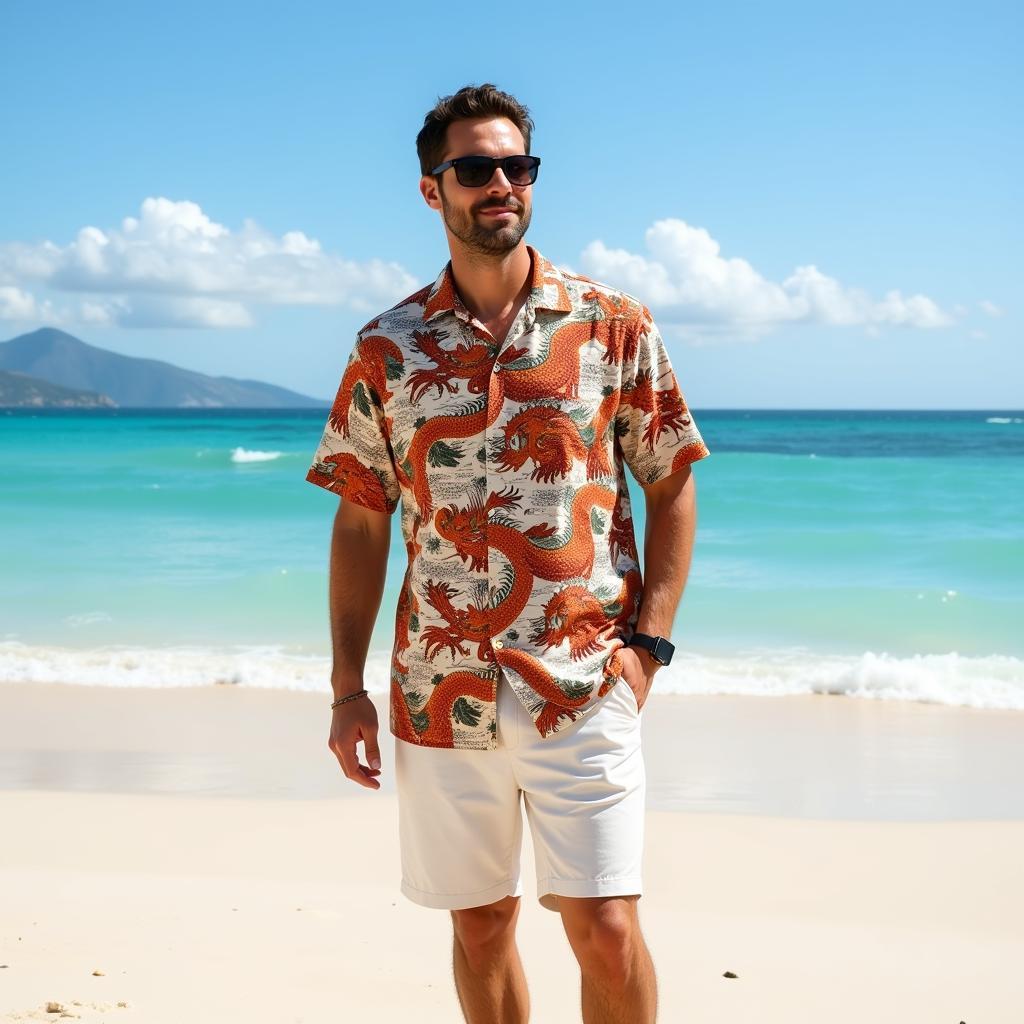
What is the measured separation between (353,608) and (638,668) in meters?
0.66

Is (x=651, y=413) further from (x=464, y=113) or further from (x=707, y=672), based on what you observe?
(x=707, y=672)

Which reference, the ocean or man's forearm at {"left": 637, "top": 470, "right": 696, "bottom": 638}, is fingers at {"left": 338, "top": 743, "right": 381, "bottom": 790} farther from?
the ocean

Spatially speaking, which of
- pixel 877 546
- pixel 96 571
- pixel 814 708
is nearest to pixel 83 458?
pixel 96 571

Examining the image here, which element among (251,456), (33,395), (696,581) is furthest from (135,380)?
(696,581)

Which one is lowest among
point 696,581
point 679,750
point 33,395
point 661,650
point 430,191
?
point 679,750

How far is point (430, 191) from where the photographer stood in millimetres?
2555

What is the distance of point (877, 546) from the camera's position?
17.1m

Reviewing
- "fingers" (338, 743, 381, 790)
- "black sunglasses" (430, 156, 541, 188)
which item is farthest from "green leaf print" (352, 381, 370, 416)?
"fingers" (338, 743, 381, 790)

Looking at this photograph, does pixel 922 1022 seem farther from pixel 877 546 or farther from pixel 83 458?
pixel 83 458

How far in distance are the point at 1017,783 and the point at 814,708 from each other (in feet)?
6.34

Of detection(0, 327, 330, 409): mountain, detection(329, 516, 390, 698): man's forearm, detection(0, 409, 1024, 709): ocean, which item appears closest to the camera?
detection(329, 516, 390, 698): man's forearm

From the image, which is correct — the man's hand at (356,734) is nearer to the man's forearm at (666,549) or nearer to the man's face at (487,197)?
the man's forearm at (666,549)

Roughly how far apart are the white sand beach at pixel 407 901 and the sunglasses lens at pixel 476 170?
7.33 feet

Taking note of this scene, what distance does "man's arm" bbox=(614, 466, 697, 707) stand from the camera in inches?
94.0
